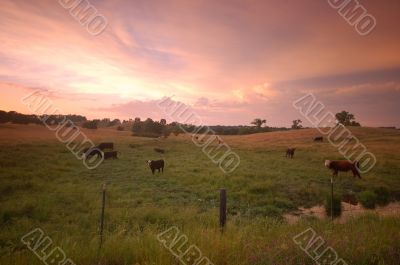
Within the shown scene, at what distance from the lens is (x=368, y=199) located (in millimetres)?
16156

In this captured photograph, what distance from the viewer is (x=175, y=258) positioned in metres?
5.49

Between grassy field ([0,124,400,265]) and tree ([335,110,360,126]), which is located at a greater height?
tree ([335,110,360,126])

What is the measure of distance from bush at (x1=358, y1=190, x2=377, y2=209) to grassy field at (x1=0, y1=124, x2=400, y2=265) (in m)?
1.71

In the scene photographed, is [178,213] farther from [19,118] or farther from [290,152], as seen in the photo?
[19,118]

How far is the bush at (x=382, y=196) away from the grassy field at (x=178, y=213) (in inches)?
15.3

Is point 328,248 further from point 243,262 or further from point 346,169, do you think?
point 346,169

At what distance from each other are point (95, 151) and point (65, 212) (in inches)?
899

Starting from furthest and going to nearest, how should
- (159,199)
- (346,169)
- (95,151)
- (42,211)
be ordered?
(95,151) < (346,169) < (159,199) < (42,211)

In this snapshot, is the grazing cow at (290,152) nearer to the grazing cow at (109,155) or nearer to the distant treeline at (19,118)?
the grazing cow at (109,155)

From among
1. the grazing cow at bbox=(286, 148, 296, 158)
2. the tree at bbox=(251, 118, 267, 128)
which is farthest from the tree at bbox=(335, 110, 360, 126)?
the grazing cow at bbox=(286, 148, 296, 158)

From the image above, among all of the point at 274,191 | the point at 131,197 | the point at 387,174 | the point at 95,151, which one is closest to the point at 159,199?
the point at 131,197

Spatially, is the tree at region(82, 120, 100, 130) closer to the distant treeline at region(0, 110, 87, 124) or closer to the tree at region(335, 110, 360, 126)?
the distant treeline at region(0, 110, 87, 124)

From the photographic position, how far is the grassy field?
5.78 m

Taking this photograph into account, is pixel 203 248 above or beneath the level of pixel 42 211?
→ above
